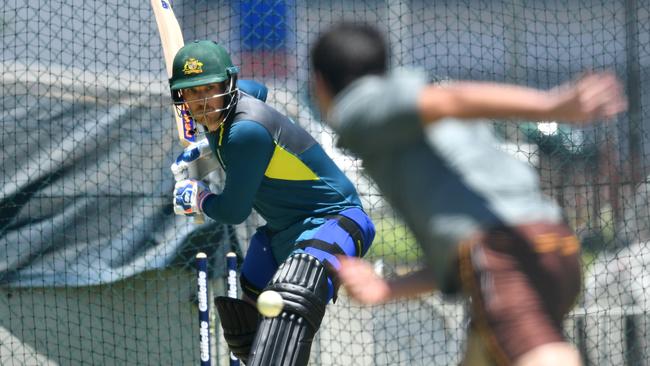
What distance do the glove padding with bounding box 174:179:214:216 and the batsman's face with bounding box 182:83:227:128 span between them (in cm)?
36

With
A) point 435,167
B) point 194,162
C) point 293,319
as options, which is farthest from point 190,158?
point 435,167

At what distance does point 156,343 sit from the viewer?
22.3 feet

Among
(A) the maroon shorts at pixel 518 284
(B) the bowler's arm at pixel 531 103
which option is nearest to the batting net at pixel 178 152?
(A) the maroon shorts at pixel 518 284

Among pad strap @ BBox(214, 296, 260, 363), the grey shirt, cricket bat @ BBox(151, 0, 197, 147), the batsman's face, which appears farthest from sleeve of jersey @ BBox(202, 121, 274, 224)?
the grey shirt

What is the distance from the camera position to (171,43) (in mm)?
5906

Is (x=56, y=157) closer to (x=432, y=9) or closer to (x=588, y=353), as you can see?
(x=432, y=9)

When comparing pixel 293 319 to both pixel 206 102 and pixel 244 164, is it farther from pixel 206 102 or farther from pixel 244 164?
pixel 206 102

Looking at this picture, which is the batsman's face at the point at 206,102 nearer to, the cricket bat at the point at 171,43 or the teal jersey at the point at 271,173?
the teal jersey at the point at 271,173

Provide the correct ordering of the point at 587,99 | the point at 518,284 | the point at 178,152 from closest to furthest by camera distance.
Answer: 1. the point at 587,99
2. the point at 518,284
3. the point at 178,152

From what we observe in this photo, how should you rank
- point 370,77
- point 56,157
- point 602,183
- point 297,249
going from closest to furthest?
point 370,77 < point 297,249 < point 56,157 < point 602,183

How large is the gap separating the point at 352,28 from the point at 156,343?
13.4 ft

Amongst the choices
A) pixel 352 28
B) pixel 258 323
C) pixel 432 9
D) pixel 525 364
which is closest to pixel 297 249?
pixel 258 323

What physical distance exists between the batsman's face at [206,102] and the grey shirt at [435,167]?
6.03 ft

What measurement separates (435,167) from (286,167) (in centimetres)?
198
